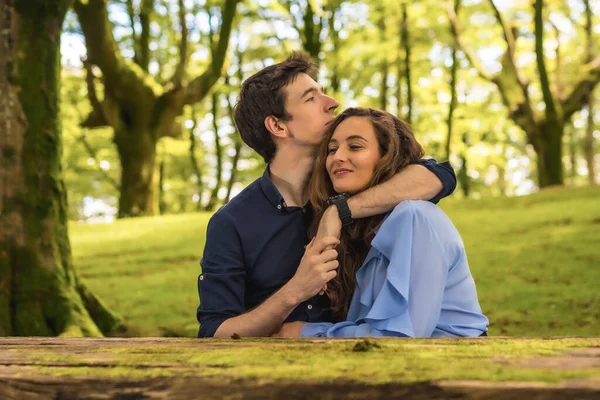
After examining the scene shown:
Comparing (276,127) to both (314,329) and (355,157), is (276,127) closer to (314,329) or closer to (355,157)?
(355,157)

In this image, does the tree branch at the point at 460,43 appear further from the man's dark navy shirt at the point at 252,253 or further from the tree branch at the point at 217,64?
the man's dark navy shirt at the point at 252,253

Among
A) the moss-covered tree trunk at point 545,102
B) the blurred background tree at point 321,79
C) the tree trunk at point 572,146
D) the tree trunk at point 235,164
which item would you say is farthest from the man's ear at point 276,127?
the tree trunk at point 572,146

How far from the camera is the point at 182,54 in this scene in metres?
15.5

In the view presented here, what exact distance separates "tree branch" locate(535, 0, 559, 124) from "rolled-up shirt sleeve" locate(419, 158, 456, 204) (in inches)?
512

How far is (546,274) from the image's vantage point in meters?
8.30

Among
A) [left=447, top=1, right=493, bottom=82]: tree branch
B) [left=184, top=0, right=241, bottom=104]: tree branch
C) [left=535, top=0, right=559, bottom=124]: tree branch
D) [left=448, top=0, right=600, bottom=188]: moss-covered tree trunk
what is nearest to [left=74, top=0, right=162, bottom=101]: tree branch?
[left=184, top=0, right=241, bottom=104]: tree branch

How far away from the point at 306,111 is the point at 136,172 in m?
12.2

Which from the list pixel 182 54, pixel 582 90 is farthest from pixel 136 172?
pixel 582 90

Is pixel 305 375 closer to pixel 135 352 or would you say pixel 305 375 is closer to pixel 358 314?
pixel 135 352

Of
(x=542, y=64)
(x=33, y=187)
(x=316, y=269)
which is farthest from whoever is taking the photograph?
(x=542, y=64)

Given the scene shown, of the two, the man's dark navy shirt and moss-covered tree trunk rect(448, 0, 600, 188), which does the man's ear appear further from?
moss-covered tree trunk rect(448, 0, 600, 188)

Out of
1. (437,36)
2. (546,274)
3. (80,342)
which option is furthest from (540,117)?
(80,342)

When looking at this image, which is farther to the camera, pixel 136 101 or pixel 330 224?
pixel 136 101

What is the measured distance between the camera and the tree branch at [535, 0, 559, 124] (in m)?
14.8
